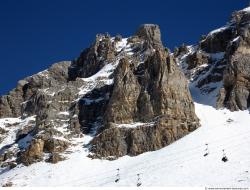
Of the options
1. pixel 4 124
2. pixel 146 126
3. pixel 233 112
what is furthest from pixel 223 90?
pixel 4 124

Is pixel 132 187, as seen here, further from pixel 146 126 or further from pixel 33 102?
pixel 33 102

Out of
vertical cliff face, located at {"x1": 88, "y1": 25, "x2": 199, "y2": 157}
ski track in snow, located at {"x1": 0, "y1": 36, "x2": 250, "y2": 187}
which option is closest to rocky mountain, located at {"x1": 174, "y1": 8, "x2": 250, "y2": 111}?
ski track in snow, located at {"x1": 0, "y1": 36, "x2": 250, "y2": 187}

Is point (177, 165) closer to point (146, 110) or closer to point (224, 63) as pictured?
point (146, 110)

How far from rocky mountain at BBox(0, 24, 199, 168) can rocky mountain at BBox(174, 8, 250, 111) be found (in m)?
9.63

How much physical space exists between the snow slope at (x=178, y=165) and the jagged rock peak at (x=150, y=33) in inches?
1688

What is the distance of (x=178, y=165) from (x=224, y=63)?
47244 millimetres

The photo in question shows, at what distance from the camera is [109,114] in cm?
13088

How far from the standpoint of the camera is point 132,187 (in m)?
102

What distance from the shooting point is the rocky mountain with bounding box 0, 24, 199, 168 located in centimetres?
12406

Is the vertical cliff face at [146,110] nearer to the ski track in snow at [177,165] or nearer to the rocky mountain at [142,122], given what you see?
the rocky mountain at [142,122]

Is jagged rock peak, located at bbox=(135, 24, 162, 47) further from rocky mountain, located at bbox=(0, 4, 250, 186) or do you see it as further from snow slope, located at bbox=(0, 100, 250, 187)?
→ snow slope, located at bbox=(0, 100, 250, 187)

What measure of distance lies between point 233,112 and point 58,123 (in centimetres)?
3345

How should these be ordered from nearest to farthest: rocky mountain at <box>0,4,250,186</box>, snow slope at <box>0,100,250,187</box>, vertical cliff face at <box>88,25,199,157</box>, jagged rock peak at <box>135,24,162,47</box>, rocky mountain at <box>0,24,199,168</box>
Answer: snow slope at <box>0,100,250,187</box> < rocky mountain at <box>0,4,250,186</box> < vertical cliff face at <box>88,25,199,157</box> < rocky mountain at <box>0,24,199,168</box> < jagged rock peak at <box>135,24,162,47</box>

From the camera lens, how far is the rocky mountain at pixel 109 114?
124062mm
